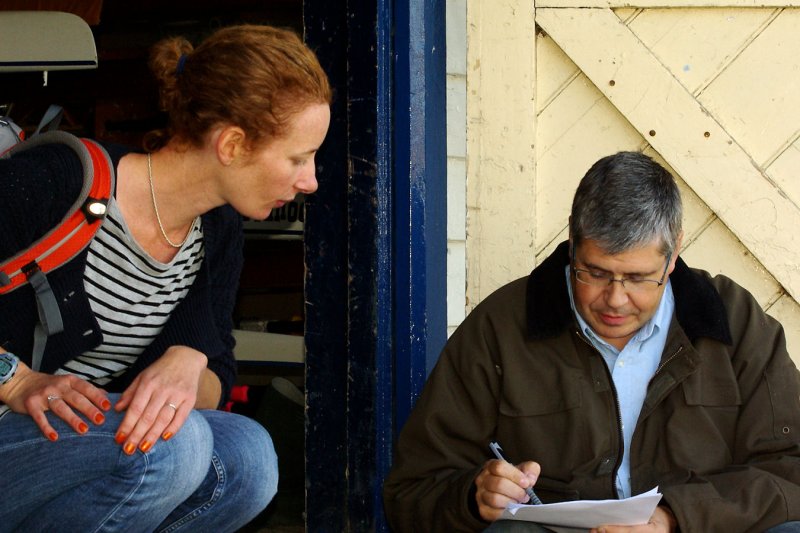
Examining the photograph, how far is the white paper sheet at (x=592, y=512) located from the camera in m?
2.30

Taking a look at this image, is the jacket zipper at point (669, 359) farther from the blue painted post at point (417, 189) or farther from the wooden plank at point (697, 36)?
the wooden plank at point (697, 36)

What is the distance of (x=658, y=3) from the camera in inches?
140

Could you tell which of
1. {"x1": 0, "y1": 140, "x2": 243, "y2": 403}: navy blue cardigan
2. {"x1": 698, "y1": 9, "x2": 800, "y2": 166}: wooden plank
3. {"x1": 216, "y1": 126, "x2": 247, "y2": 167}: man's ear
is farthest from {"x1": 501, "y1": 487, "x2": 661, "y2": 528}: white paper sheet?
{"x1": 698, "y1": 9, "x2": 800, "y2": 166}: wooden plank

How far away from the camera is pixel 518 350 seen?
2.82 metres

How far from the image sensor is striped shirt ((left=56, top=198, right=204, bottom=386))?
7.89 ft

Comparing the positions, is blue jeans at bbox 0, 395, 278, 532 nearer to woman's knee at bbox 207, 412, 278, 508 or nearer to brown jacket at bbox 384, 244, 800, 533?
woman's knee at bbox 207, 412, 278, 508

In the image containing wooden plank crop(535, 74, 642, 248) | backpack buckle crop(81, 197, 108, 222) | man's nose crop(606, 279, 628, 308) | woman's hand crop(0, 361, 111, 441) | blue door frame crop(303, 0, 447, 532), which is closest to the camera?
woman's hand crop(0, 361, 111, 441)

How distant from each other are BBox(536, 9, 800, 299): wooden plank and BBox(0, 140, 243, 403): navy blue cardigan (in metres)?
1.43

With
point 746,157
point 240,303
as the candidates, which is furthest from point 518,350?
point 240,303

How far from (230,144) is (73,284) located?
46 cm

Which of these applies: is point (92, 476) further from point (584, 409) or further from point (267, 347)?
point (267, 347)

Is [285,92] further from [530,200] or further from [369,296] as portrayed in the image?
[530,200]

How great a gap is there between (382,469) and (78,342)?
135cm

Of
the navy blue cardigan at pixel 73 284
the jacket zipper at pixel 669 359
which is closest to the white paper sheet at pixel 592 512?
the jacket zipper at pixel 669 359
